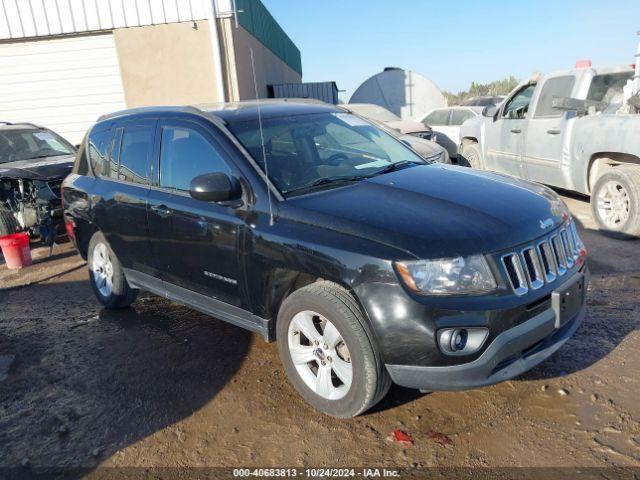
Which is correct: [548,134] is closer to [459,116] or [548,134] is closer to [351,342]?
[351,342]

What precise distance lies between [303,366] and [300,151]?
1497 millimetres

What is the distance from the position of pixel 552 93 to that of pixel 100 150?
595cm

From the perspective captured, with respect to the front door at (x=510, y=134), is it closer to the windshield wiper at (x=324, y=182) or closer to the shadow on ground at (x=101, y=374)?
the windshield wiper at (x=324, y=182)

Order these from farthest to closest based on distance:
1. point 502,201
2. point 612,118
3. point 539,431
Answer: point 612,118, point 502,201, point 539,431

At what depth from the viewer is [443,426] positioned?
2945 mm

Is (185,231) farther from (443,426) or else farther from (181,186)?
(443,426)

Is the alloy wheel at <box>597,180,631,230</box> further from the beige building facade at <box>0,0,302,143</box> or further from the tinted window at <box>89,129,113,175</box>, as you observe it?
the beige building facade at <box>0,0,302,143</box>

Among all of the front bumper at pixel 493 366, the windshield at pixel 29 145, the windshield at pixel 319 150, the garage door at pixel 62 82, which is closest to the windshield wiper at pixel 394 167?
the windshield at pixel 319 150

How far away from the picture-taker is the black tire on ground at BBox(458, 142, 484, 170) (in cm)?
918

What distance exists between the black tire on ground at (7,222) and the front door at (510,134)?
24.7ft

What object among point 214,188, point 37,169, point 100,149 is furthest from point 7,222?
point 214,188

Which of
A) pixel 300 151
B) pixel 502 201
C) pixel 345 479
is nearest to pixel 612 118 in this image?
pixel 502 201

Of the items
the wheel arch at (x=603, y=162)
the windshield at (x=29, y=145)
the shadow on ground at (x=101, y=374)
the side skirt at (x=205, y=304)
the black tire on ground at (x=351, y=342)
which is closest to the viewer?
the black tire on ground at (x=351, y=342)

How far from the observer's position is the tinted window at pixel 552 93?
7.12m
